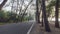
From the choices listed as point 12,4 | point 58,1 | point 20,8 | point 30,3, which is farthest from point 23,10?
point 58,1

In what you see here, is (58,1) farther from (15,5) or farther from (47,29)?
(15,5)

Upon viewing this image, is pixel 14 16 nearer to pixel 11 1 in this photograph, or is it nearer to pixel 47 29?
pixel 11 1

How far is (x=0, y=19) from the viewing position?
5472 centimetres

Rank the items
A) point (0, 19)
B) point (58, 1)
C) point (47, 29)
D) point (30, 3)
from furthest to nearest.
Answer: point (30, 3) → point (0, 19) → point (58, 1) → point (47, 29)

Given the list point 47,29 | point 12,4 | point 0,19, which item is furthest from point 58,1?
point 12,4

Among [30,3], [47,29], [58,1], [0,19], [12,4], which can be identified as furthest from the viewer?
[12,4]

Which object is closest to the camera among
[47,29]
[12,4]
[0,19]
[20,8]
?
[47,29]

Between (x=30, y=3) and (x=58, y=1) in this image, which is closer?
(x=58, y=1)

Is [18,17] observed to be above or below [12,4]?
below

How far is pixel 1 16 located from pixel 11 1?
9.53 m

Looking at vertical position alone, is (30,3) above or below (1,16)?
above

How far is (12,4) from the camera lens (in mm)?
64562

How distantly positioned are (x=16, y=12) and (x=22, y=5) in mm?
3137

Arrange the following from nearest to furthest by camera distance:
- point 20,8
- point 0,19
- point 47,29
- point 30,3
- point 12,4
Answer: point 47,29, point 0,19, point 30,3, point 12,4, point 20,8
